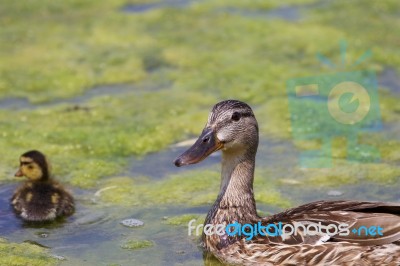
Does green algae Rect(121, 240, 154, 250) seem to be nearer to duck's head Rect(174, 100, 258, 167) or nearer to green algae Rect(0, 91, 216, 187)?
duck's head Rect(174, 100, 258, 167)

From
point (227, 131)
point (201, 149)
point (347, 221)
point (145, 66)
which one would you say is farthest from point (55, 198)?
point (145, 66)

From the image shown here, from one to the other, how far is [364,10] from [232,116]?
593 cm

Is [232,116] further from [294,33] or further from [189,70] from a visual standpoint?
[294,33]

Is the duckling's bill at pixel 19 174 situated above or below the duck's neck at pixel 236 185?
above

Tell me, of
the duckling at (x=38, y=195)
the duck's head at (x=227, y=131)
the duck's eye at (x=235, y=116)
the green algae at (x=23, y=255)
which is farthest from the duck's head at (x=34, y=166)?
the duck's eye at (x=235, y=116)

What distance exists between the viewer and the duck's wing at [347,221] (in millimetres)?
5250

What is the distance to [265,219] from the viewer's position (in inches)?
226

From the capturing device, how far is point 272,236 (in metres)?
5.54

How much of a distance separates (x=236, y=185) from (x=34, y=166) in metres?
1.68

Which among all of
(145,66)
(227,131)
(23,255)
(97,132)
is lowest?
(23,255)

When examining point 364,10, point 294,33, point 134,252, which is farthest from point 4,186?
point 364,10

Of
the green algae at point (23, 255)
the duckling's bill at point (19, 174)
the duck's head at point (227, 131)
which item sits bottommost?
the green algae at point (23, 255)

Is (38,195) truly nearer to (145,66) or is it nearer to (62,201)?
(62,201)

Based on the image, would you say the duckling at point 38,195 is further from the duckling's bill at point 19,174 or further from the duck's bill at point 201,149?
the duck's bill at point 201,149
